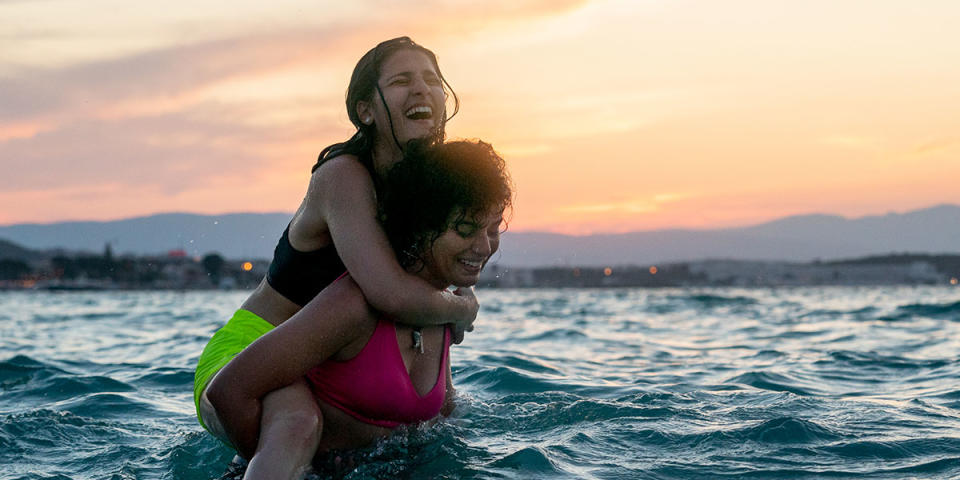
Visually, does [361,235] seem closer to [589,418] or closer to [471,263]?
[471,263]

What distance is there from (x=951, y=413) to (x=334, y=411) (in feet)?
16.4

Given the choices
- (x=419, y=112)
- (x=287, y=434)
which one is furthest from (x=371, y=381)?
(x=419, y=112)

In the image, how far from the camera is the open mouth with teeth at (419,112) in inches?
181

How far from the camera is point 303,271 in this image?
175 inches

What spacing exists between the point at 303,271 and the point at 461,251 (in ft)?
2.78

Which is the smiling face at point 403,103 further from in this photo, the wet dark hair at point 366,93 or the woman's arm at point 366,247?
the woman's arm at point 366,247

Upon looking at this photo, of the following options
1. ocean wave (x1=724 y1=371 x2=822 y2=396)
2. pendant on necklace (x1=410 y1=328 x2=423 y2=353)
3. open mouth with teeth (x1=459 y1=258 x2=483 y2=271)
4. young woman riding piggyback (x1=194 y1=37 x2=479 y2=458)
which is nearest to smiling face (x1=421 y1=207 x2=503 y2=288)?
open mouth with teeth (x1=459 y1=258 x2=483 y2=271)

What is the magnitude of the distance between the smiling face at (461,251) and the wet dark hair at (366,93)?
56 centimetres

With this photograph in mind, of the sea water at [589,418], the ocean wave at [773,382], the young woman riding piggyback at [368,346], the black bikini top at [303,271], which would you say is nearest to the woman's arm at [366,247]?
the young woman riding piggyback at [368,346]

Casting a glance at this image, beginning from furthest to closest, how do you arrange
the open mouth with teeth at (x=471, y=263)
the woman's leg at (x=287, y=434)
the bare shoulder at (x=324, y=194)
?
1. the open mouth with teeth at (x=471, y=263)
2. the bare shoulder at (x=324, y=194)
3. the woman's leg at (x=287, y=434)

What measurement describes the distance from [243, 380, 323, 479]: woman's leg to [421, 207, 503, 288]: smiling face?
859 mm

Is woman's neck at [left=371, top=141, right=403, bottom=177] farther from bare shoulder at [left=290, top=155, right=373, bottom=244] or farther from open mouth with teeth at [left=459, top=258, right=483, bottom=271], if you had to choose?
open mouth with teeth at [left=459, top=258, right=483, bottom=271]

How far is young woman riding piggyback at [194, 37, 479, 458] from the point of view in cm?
405

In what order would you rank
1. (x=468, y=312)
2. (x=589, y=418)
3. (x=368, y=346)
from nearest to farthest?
(x=368, y=346), (x=468, y=312), (x=589, y=418)
